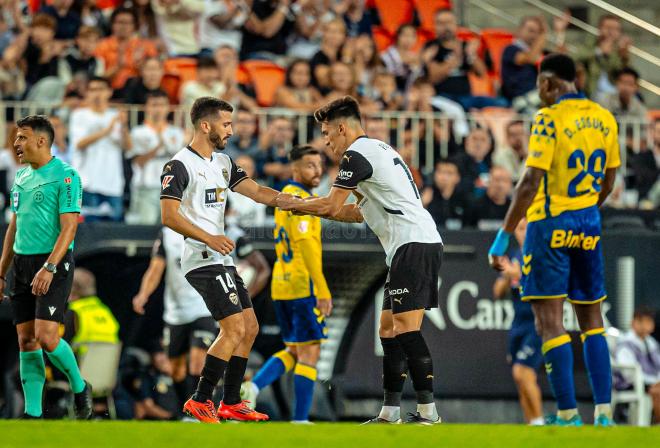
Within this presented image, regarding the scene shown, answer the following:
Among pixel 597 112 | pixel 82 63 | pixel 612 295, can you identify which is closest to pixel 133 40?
pixel 82 63

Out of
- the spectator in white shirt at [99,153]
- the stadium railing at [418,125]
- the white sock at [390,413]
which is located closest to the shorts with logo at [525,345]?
the stadium railing at [418,125]

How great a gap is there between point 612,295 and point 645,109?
4309mm

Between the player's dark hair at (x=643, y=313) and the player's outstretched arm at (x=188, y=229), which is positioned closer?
the player's outstretched arm at (x=188, y=229)

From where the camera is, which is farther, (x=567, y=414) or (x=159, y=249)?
(x=159, y=249)

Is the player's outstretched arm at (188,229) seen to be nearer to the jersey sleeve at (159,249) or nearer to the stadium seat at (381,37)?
the jersey sleeve at (159,249)

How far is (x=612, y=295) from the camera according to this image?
14766mm

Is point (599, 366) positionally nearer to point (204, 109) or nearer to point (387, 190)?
point (387, 190)

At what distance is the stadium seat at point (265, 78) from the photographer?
1669 cm

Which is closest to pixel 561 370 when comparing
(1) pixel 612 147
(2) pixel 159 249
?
(1) pixel 612 147

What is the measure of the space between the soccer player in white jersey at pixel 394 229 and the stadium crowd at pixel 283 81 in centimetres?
525

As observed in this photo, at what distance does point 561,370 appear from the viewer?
886cm

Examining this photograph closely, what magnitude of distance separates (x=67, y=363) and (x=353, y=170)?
270 cm

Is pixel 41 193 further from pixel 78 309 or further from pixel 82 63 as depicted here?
pixel 82 63

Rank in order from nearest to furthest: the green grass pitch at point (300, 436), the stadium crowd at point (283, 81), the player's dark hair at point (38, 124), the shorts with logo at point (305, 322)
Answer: the green grass pitch at point (300, 436) → the player's dark hair at point (38, 124) → the shorts with logo at point (305, 322) → the stadium crowd at point (283, 81)
